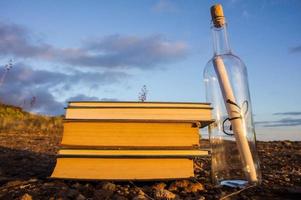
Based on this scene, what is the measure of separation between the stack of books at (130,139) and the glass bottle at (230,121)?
0.71 feet

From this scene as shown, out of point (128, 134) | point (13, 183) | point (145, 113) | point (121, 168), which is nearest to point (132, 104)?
point (145, 113)

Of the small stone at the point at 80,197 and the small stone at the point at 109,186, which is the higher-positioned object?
the small stone at the point at 109,186

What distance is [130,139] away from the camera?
2.84 m

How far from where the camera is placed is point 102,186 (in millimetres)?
2719

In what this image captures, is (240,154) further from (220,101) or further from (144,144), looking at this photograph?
(144,144)

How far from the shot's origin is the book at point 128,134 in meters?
2.85

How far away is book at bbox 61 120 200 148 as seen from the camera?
9.34ft

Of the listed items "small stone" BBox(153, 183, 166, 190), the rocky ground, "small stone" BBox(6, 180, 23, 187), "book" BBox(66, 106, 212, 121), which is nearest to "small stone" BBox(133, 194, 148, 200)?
the rocky ground

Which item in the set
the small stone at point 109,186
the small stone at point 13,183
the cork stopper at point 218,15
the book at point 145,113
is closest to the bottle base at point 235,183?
the book at point 145,113

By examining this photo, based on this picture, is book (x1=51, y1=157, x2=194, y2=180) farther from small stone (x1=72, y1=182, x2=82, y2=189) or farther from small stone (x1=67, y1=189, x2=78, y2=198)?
small stone (x1=67, y1=189, x2=78, y2=198)

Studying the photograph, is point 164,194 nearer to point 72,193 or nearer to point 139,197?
point 139,197

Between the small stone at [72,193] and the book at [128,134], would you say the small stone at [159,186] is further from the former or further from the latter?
the small stone at [72,193]

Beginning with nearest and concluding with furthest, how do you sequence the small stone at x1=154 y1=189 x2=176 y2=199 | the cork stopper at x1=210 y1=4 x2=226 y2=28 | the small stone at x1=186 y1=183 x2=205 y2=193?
the small stone at x1=154 y1=189 x2=176 y2=199 < the small stone at x1=186 y1=183 x2=205 y2=193 < the cork stopper at x1=210 y1=4 x2=226 y2=28

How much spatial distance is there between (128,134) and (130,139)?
0.04m
